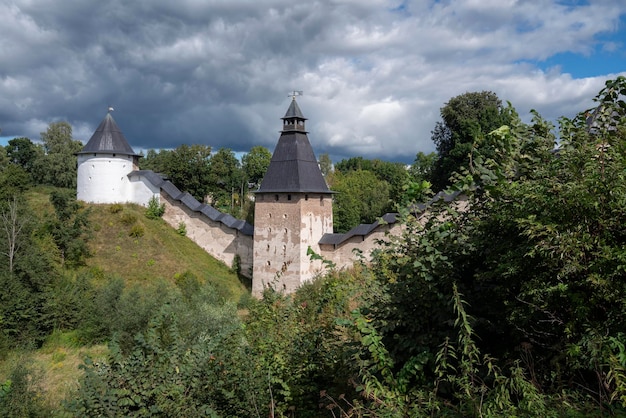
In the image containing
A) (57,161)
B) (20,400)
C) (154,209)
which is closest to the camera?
(20,400)

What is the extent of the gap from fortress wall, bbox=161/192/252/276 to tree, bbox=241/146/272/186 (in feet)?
61.3

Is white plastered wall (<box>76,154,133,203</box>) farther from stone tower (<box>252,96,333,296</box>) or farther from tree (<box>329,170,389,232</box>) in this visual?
tree (<box>329,170,389,232</box>)

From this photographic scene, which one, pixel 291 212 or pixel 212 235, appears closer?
pixel 291 212

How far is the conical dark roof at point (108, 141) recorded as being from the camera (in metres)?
22.6

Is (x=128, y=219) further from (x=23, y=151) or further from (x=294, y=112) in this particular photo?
(x=23, y=151)

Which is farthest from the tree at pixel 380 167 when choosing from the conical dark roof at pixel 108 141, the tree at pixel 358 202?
the conical dark roof at pixel 108 141

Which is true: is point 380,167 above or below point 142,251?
above

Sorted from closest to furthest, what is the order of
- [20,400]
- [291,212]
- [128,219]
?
[20,400]
[291,212]
[128,219]

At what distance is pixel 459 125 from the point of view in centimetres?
2872

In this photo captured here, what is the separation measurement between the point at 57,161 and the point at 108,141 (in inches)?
842

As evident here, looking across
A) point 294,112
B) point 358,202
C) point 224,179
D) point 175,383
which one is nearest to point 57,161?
point 224,179

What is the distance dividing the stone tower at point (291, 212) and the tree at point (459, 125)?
981cm

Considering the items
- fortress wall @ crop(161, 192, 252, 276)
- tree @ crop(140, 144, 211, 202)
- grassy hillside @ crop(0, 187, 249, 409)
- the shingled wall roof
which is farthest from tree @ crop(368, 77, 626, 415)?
tree @ crop(140, 144, 211, 202)

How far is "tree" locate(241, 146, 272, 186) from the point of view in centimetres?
4244
